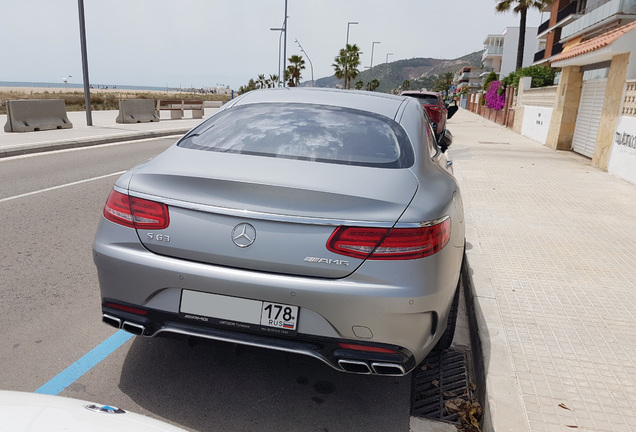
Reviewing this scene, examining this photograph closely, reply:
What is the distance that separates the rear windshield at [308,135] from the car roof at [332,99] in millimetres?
92

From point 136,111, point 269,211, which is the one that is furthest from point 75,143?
point 269,211

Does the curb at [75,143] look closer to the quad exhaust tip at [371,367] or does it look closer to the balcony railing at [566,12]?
the quad exhaust tip at [371,367]

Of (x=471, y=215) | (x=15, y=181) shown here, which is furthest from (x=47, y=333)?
(x=15, y=181)

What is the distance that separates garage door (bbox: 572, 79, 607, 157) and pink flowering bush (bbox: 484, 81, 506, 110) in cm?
1675

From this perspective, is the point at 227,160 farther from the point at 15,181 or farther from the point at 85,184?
the point at 15,181

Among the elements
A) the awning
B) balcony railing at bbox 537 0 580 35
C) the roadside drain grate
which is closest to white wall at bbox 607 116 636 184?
the awning

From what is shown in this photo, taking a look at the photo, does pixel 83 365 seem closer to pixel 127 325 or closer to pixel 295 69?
pixel 127 325

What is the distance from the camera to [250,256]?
95.4 inches

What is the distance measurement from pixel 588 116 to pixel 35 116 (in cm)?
1644

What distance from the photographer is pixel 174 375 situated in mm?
3049

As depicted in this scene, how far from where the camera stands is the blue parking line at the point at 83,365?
9.27 feet

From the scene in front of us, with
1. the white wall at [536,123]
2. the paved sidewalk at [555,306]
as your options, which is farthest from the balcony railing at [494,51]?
the paved sidewalk at [555,306]

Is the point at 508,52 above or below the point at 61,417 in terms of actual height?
above

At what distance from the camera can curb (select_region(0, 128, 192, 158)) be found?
11.8 metres
